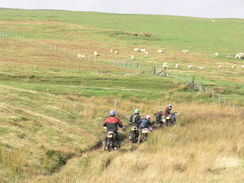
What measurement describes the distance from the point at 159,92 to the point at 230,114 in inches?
460

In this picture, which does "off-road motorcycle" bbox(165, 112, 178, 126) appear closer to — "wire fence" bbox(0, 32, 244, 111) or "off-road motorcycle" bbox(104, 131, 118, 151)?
"off-road motorcycle" bbox(104, 131, 118, 151)

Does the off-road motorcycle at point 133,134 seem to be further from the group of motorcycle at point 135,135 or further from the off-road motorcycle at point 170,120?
the off-road motorcycle at point 170,120

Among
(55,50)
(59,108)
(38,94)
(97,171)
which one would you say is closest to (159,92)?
(38,94)

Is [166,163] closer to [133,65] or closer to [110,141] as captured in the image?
[110,141]

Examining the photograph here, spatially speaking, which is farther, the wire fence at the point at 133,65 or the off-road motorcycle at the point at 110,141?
the wire fence at the point at 133,65

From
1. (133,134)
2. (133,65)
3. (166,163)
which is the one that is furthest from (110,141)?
(133,65)

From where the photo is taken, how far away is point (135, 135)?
20.9m

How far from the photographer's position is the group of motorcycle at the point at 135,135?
18.1m

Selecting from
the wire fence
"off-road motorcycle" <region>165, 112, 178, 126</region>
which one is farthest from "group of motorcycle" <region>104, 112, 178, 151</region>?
the wire fence

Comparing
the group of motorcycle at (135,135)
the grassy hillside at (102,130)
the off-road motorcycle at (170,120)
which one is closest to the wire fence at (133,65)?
the grassy hillside at (102,130)

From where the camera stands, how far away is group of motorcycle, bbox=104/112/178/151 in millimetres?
18141

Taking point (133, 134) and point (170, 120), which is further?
point (170, 120)

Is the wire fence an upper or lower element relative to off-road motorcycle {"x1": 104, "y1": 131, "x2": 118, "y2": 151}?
lower

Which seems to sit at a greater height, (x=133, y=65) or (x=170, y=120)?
(x=170, y=120)
